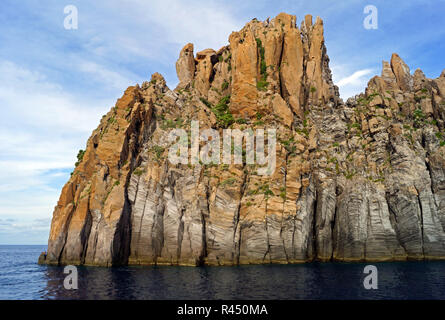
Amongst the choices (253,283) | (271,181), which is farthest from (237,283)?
(271,181)

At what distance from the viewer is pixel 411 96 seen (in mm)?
77938

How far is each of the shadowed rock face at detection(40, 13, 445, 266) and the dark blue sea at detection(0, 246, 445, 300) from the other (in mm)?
7880

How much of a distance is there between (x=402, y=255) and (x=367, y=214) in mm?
9668

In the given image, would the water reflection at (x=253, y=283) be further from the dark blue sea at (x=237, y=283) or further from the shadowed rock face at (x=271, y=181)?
the shadowed rock face at (x=271, y=181)

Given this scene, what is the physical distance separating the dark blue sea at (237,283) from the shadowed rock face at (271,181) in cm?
788

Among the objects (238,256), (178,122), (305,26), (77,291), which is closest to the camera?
(77,291)

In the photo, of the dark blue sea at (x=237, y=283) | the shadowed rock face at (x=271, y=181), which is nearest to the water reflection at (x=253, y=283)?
the dark blue sea at (x=237, y=283)

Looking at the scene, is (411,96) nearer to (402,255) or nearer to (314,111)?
(314,111)

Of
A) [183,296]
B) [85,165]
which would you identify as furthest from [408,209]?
[85,165]

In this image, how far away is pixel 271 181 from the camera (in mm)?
63812

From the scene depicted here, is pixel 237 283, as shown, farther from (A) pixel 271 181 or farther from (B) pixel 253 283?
(A) pixel 271 181

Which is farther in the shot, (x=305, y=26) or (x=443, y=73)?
(x=305, y=26)

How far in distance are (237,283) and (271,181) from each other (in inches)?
1118

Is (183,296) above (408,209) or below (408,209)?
below
